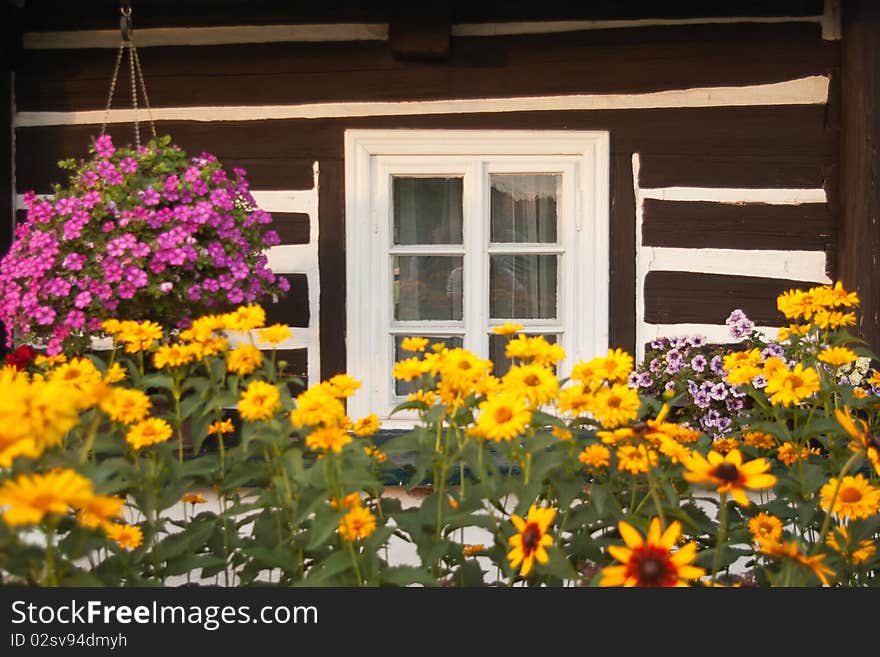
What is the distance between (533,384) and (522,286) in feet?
8.16

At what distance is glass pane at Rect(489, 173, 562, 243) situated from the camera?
153 inches

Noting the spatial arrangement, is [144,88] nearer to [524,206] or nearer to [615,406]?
[524,206]

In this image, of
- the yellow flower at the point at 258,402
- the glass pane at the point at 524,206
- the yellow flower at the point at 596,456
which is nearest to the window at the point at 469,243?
the glass pane at the point at 524,206

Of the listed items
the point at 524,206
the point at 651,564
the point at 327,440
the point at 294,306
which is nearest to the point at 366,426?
the point at 327,440

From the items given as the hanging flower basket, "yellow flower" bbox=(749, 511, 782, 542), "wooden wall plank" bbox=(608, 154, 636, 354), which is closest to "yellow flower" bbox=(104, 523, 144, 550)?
"yellow flower" bbox=(749, 511, 782, 542)

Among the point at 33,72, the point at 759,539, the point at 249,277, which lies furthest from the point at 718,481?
the point at 33,72

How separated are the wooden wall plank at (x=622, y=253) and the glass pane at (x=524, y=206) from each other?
23 centimetres

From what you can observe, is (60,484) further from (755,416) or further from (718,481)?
(755,416)

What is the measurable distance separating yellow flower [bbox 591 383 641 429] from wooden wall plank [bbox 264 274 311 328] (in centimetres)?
250

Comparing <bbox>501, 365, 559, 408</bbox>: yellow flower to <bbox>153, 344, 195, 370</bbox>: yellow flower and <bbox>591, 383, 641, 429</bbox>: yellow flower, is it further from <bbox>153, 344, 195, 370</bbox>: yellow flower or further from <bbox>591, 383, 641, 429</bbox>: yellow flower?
<bbox>153, 344, 195, 370</bbox>: yellow flower

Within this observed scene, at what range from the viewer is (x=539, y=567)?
1454mm

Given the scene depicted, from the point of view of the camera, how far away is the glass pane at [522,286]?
3.92 meters

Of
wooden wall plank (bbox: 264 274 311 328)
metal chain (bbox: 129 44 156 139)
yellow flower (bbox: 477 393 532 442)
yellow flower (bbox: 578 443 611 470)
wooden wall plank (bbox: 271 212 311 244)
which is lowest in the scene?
yellow flower (bbox: 578 443 611 470)

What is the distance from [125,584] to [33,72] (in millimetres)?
3000
